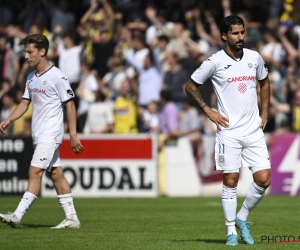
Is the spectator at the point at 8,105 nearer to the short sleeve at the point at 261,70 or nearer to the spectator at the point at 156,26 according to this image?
the spectator at the point at 156,26

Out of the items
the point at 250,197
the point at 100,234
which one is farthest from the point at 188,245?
the point at 100,234

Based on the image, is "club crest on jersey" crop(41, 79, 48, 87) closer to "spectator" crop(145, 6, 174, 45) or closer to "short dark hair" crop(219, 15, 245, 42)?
"short dark hair" crop(219, 15, 245, 42)

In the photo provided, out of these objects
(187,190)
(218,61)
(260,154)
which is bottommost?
(187,190)

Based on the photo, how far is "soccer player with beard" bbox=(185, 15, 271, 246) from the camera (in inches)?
410

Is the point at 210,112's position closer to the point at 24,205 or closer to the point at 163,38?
the point at 24,205

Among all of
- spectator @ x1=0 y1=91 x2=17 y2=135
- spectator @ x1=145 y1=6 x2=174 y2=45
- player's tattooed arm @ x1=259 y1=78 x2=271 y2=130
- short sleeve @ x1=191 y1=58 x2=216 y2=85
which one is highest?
spectator @ x1=145 y1=6 x2=174 y2=45

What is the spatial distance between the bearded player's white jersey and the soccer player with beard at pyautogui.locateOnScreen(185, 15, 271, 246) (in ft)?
8.48

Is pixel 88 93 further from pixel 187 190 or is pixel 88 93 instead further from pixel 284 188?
pixel 284 188

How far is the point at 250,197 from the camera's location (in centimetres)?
1072

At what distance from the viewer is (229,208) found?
10.4 metres

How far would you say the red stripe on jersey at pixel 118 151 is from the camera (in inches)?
826

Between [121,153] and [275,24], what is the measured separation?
215 inches

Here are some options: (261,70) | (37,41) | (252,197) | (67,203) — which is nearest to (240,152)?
(252,197)

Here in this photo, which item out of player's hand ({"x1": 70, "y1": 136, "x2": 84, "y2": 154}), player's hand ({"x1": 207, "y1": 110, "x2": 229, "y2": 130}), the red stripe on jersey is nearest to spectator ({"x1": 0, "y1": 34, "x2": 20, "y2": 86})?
the red stripe on jersey
